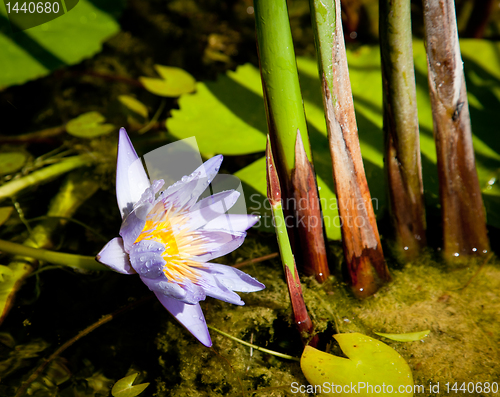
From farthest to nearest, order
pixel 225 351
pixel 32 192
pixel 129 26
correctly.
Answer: pixel 129 26 < pixel 32 192 < pixel 225 351

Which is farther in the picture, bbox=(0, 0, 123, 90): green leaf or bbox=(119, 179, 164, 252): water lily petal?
bbox=(0, 0, 123, 90): green leaf

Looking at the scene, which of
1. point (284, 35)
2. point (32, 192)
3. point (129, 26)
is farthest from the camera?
point (129, 26)

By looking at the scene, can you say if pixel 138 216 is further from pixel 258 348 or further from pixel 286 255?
pixel 258 348

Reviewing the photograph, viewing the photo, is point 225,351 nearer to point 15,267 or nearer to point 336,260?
point 336,260

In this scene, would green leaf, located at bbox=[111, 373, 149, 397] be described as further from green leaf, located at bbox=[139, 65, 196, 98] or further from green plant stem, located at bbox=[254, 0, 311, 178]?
green leaf, located at bbox=[139, 65, 196, 98]

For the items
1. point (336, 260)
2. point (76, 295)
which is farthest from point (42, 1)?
point (336, 260)

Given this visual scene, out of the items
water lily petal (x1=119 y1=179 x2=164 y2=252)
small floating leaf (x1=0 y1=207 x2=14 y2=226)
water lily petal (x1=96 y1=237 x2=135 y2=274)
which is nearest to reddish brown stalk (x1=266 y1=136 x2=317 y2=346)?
water lily petal (x1=119 y1=179 x2=164 y2=252)

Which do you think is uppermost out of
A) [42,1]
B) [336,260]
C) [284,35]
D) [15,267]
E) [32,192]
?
[42,1]
